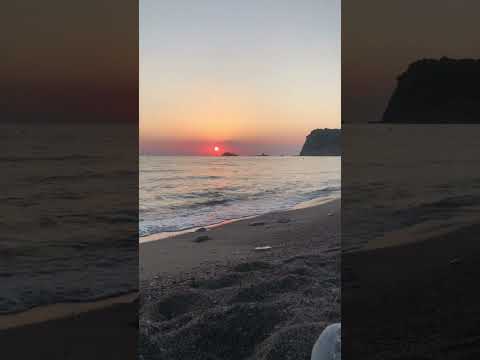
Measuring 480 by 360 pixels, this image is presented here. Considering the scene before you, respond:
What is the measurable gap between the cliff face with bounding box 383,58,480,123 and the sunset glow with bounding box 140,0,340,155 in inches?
254

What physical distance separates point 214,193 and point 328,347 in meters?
8.02

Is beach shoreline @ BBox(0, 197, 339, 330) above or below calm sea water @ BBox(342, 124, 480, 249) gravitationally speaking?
below

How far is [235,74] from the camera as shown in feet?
57.4

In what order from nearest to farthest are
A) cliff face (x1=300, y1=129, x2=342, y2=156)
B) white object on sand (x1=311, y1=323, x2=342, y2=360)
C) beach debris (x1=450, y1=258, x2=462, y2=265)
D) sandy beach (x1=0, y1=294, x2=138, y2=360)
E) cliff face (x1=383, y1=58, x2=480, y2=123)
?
sandy beach (x1=0, y1=294, x2=138, y2=360)
white object on sand (x1=311, y1=323, x2=342, y2=360)
cliff face (x1=383, y1=58, x2=480, y2=123)
beach debris (x1=450, y1=258, x2=462, y2=265)
cliff face (x1=300, y1=129, x2=342, y2=156)

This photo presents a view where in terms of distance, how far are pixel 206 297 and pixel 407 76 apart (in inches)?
79.6


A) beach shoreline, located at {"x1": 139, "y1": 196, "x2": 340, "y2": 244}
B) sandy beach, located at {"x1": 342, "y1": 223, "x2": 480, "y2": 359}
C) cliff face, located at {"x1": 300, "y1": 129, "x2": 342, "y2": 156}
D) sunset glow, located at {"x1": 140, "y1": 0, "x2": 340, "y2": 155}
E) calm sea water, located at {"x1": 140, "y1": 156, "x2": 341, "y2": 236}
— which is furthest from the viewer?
cliff face, located at {"x1": 300, "y1": 129, "x2": 342, "y2": 156}

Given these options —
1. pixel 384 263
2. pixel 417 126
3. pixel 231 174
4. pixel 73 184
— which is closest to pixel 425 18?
pixel 417 126

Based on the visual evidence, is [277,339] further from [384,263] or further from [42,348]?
[42,348]

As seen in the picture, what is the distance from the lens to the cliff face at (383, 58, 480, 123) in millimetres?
2219

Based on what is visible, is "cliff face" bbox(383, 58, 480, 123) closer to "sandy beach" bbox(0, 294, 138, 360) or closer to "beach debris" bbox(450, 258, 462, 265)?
"beach debris" bbox(450, 258, 462, 265)

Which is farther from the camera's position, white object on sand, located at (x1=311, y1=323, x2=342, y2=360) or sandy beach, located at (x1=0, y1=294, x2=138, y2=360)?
white object on sand, located at (x1=311, y1=323, x2=342, y2=360)

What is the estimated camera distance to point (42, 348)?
1.60 metres

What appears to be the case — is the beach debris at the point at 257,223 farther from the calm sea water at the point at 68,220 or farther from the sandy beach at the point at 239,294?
the calm sea water at the point at 68,220

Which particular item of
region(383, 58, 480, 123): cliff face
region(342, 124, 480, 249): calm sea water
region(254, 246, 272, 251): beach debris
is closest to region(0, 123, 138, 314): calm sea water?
region(342, 124, 480, 249): calm sea water
